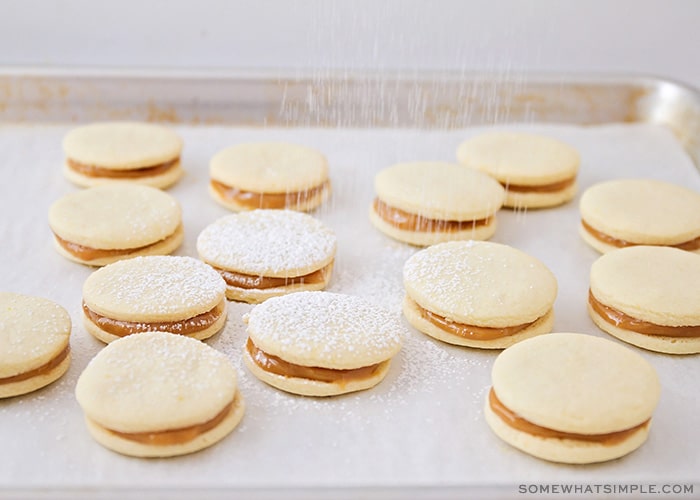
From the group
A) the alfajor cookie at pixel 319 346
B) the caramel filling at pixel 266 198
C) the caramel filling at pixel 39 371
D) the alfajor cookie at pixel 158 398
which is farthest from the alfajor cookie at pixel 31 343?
the caramel filling at pixel 266 198

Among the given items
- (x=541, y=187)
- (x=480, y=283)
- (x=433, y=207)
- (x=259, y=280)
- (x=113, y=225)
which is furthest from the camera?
(x=541, y=187)

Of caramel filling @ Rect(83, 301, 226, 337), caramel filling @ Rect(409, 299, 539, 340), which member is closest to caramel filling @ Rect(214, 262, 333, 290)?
caramel filling @ Rect(83, 301, 226, 337)

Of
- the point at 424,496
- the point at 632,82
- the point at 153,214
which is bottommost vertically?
the point at 424,496

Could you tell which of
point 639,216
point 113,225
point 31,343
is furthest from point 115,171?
point 639,216

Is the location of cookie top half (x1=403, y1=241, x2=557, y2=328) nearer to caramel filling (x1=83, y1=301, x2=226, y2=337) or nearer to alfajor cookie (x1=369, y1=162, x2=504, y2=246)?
alfajor cookie (x1=369, y1=162, x2=504, y2=246)

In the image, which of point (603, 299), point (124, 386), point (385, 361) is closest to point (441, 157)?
point (603, 299)

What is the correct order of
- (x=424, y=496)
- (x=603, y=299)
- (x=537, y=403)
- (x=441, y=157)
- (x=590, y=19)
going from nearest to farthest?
(x=424, y=496) → (x=537, y=403) → (x=603, y=299) → (x=441, y=157) → (x=590, y=19)

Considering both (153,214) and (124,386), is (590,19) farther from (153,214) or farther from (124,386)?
(124,386)

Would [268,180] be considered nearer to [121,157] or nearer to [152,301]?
[121,157]
